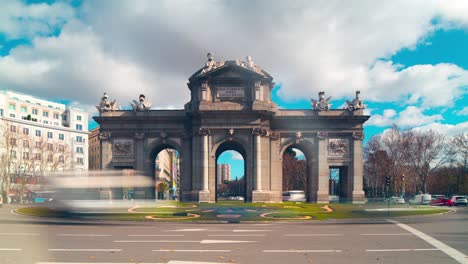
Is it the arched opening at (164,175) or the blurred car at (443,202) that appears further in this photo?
the arched opening at (164,175)

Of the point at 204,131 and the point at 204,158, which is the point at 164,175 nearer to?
the point at 204,158

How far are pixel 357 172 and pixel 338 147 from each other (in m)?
4.43

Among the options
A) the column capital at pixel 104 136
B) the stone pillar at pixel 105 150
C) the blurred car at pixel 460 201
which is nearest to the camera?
the blurred car at pixel 460 201

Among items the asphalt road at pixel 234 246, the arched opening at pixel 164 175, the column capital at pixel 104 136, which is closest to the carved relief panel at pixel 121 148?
the column capital at pixel 104 136

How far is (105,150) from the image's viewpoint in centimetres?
5841

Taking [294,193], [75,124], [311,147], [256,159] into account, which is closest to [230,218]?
[256,159]

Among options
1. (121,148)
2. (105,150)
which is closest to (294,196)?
(121,148)

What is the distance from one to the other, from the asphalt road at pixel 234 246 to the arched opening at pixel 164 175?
37.5 m

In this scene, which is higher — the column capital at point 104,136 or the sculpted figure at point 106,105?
the sculpted figure at point 106,105

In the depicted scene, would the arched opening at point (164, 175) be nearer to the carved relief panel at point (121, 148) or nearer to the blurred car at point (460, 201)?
the carved relief panel at point (121, 148)

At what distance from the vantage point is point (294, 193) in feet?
243

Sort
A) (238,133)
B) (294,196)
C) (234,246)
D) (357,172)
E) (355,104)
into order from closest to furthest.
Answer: (234,246), (238,133), (357,172), (355,104), (294,196)

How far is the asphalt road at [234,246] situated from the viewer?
14.0m

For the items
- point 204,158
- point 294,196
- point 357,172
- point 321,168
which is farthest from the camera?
point 294,196
